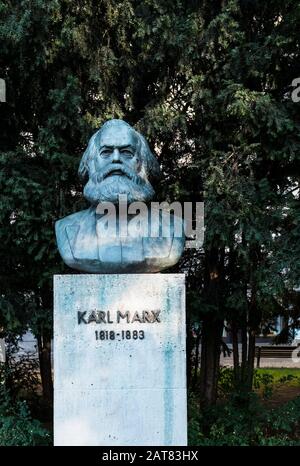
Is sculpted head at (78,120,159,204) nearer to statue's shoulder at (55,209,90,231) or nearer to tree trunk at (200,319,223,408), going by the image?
statue's shoulder at (55,209,90,231)

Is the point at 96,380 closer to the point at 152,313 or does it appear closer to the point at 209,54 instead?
the point at 152,313

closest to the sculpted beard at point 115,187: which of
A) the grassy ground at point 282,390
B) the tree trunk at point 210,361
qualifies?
the tree trunk at point 210,361

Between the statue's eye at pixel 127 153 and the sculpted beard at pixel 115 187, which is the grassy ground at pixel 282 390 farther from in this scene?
the statue's eye at pixel 127 153

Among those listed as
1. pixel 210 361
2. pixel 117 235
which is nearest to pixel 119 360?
pixel 117 235

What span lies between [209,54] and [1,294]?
290cm

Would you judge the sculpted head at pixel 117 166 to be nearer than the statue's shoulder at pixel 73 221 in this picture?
Yes

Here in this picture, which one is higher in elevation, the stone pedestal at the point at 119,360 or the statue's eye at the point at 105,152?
the statue's eye at the point at 105,152

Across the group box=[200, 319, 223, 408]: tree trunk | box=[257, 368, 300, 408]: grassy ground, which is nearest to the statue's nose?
box=[200, 319, 223, 408]: tree trunk

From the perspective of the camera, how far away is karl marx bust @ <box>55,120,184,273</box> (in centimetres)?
388

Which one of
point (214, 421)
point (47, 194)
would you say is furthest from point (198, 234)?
point (214, 421)

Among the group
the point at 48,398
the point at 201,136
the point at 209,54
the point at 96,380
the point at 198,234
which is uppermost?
the point at 209,54

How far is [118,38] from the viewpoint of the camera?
568 cm

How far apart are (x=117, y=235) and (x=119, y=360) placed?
77cm

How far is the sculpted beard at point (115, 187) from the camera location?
12.6ft
